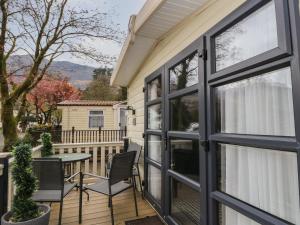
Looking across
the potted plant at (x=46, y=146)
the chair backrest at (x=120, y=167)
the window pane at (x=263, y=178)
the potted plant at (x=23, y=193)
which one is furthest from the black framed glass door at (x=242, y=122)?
the potted plant at (x=46, y=146)

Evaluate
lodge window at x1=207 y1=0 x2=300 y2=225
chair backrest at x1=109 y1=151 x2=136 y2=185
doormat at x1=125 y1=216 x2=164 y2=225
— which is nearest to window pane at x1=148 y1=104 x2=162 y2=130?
chair backrest at x1=109 y1=151 x2=136 y2=185

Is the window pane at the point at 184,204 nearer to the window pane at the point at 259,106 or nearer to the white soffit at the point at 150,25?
the window pane at the point at 259,106

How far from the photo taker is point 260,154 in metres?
1.37

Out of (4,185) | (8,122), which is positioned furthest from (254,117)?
(8,122)

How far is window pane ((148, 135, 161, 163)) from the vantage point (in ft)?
10.6

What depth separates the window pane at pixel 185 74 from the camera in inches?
88.1

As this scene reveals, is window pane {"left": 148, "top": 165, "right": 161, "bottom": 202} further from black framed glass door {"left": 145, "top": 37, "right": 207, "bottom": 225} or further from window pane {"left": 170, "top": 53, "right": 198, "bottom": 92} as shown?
window pane {"left": 170, "top": 53, "right": 198, "bottom": 92}

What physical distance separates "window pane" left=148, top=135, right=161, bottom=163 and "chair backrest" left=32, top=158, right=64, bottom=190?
143 cm

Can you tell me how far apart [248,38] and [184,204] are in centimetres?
191

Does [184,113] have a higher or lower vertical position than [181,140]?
higher

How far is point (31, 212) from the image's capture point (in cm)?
217

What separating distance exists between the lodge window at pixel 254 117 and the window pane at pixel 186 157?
0.33 m

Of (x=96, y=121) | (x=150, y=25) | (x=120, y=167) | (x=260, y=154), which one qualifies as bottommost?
(x=120, y=167)

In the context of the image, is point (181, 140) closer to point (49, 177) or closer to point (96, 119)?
point (49, 177)
